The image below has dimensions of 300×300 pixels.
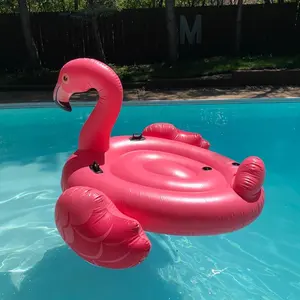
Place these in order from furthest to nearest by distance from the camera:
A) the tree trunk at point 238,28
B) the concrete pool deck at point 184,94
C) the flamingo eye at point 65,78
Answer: the tree trunk at point 238,28 < the concrete pool deck at point 184,94 < the flamingo eye at point 65,78

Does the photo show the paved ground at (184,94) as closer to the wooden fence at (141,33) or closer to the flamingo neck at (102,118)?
the wooden fence at (141,33)

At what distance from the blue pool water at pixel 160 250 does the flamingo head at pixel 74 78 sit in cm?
155

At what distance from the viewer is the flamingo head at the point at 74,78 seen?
369 cm

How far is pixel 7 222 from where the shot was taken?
15.9 ft

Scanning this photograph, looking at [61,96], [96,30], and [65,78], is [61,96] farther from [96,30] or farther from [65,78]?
[96,30]

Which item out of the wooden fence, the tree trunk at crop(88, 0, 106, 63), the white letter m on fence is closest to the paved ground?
the tree trunk at crop(88, 0, 106, 63)

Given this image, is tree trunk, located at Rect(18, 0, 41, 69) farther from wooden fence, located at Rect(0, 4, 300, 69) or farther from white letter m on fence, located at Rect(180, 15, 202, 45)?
white letter m on fence, located at Rect(180, 15, 202, 45)

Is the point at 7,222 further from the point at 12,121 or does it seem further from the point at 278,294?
the point at 12,121

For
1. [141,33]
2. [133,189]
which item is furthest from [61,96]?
[141,33]

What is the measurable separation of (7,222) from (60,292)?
4.85 ft

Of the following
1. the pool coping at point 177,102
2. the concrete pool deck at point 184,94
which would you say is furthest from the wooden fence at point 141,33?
the pool coping at point 177,102

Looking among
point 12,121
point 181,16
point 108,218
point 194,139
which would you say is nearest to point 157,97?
point 12,121

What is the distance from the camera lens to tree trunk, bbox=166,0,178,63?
435 inches

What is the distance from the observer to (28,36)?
1122 centimetres
